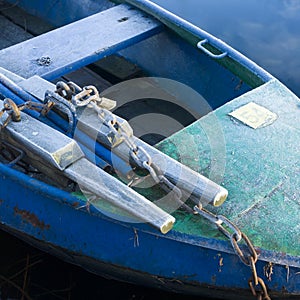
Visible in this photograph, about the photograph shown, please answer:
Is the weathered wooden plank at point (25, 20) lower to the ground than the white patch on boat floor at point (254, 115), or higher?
lower

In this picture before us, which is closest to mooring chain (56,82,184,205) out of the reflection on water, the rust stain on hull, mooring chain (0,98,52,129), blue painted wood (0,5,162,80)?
mooring chain (0,98,52,129)

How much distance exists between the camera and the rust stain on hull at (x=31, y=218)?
275cm

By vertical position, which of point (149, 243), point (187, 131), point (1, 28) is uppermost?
point (187, 131)

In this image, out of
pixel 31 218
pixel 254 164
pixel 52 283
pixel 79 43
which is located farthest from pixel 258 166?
pixel 79 43

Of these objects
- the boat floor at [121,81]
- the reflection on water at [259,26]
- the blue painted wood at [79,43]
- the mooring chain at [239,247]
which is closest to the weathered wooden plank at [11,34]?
the boat floor at [121,81]

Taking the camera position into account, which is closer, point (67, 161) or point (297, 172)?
point (67, 161)

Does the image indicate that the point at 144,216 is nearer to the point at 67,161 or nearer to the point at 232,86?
the point at 67,161

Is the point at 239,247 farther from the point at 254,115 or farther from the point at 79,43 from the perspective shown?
the point at 79,43

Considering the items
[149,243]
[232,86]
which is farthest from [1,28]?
[149,243]

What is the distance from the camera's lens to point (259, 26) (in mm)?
5684

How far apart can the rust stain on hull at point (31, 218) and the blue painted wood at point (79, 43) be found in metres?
0.93

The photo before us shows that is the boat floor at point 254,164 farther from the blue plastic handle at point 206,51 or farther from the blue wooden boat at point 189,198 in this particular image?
the blue plastic handle at point 206,51

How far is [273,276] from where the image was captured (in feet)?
8.02

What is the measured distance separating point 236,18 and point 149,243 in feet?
12.5
